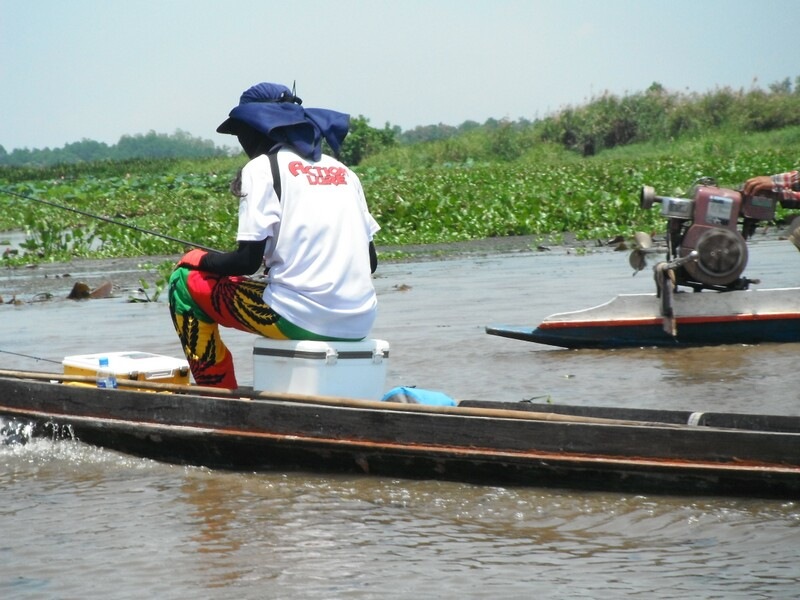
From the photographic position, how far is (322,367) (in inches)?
199

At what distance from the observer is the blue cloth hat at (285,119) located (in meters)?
4.94

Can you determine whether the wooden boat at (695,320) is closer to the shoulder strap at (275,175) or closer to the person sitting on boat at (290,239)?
the person sitting on boat at (290,239)

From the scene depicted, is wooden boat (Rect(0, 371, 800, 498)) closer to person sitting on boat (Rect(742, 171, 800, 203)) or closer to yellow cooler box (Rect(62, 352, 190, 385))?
yellow cooler box (Rect(62, 352, 190, 385))

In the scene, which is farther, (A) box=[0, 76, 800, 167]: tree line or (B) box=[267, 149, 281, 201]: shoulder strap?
(A) box=[0, 76, 800, 167]: tree line

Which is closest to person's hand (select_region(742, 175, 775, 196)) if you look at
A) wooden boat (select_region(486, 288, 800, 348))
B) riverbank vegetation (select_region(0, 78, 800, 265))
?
wooden boat (select_region(486, 288, 800, 348))

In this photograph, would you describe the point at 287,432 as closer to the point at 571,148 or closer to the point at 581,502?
the point at 581,502

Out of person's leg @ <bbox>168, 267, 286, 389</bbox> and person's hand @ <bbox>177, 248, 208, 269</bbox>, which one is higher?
person's hand @ <bbox>177, 248, 208, 269</bbox>

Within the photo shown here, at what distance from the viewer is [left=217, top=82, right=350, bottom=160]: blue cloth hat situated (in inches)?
194

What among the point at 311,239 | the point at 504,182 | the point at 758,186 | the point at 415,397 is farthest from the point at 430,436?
the point at 504,182

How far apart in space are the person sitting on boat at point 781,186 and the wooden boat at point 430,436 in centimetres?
349

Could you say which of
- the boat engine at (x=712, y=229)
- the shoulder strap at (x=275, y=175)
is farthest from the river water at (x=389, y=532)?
the shoulder strap at (x=275, y=175)

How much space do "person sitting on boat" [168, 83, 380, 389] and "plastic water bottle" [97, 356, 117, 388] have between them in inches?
28.0

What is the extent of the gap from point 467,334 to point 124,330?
3.18 metres

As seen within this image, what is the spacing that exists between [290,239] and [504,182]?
70.3 ft
